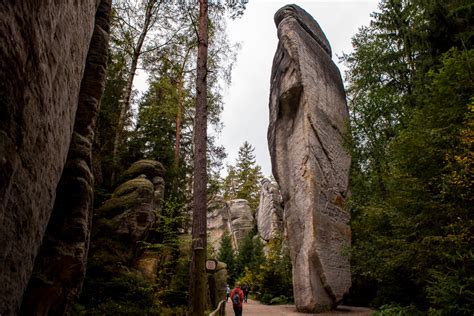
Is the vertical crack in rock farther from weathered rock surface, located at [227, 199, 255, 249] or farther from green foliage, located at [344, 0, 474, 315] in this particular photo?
weathered rock surface, located at [227, 199, 255, 249]

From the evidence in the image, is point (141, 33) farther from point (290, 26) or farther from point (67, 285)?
point (67, 285)

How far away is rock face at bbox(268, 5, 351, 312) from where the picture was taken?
13.3m

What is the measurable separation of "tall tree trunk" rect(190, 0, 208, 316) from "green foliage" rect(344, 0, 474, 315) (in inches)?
189

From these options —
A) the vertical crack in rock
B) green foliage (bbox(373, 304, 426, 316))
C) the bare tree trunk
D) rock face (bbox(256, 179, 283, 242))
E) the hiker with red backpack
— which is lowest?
green foliage (bbox(373, 304, 426, 316))

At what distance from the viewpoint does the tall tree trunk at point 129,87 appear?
11.8 meters

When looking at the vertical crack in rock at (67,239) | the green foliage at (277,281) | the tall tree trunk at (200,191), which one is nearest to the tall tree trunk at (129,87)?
the tall tree trunk at (200,191)

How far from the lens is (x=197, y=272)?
6.34m

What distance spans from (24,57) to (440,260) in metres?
8.97

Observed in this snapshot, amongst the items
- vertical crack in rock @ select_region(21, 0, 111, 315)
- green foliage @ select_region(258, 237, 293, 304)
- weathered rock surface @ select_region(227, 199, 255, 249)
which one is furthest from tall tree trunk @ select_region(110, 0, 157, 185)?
weathered rock surface @ select_region(227, 199, 255, 249)

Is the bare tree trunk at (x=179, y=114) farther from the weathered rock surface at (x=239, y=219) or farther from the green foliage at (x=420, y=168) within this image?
the weathered rock surface at (x=239, y=219)

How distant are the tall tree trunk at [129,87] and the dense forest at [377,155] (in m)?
0.06

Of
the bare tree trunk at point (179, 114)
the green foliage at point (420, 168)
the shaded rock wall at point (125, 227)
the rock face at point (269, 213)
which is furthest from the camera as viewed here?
the rock face at point (269, 213)

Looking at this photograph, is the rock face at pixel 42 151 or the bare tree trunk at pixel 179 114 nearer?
the rock face at pixel 42 151

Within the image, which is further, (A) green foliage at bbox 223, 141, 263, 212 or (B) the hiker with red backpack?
(A) green foliage at bbox 223, 141, 263, 212
